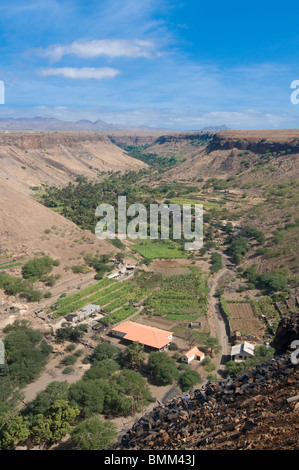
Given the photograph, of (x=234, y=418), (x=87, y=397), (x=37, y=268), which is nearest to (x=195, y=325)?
(x=87, y=397)

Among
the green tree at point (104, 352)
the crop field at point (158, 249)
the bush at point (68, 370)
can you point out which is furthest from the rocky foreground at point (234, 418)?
the crop field at point (158, 249)

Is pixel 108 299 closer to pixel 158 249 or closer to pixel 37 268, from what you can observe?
pixel 37 268

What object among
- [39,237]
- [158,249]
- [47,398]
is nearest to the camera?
[47,398]

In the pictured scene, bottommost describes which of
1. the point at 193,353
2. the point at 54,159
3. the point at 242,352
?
the point at 193,353

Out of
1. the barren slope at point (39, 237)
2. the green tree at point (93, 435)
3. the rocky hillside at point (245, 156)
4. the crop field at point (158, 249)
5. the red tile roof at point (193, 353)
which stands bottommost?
the red tile roof at point (193, 353)

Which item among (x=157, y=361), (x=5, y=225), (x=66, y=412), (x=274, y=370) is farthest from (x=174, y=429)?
(x=5, y=225)

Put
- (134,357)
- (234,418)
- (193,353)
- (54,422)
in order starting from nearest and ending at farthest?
(234,418) → (54,422) → (134,357) → (193,353)

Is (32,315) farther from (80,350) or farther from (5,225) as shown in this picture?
(5,225)

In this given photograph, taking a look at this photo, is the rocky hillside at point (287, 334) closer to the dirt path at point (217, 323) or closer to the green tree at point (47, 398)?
the dirt path at point (217, 323)
